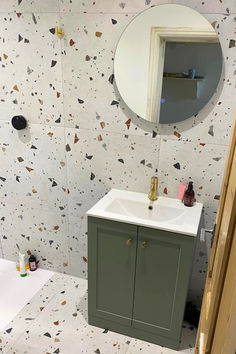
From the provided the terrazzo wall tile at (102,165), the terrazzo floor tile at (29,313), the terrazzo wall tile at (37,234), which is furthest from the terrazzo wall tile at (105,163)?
the terrazzo floor tile at (29,313)

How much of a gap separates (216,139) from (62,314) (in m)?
1.62

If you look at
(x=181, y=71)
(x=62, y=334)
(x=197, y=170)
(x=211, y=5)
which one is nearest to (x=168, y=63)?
(x=181, y=71)

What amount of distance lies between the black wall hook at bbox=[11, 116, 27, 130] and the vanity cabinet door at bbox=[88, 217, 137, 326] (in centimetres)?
93

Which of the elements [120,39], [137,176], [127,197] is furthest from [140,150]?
[120,39]

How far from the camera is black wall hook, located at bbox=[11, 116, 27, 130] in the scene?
7.13ft

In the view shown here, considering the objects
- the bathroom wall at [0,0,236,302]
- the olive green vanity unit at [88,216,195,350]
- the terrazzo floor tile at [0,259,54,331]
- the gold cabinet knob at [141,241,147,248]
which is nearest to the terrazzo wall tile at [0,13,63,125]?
the bathroom wall at [0,0,236,302]

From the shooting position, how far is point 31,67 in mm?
2049

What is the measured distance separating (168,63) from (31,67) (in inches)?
37.6

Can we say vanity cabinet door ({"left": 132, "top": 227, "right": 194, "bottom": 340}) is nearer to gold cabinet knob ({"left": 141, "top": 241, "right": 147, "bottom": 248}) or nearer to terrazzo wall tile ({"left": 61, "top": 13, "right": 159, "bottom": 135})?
gold cabinet knob ({"left": 141, "top": 241, "right": 147, "bottom": 248})

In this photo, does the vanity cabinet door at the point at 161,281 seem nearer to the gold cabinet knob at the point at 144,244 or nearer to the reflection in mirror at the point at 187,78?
the gold cabinet knob at the point at 144,244

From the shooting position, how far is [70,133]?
213 centimetres

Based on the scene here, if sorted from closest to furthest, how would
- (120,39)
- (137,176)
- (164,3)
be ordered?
(164,3) → (120,39) → (137,176)

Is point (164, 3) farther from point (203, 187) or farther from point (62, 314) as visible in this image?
point (62, 314)

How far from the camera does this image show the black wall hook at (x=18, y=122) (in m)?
2.17
